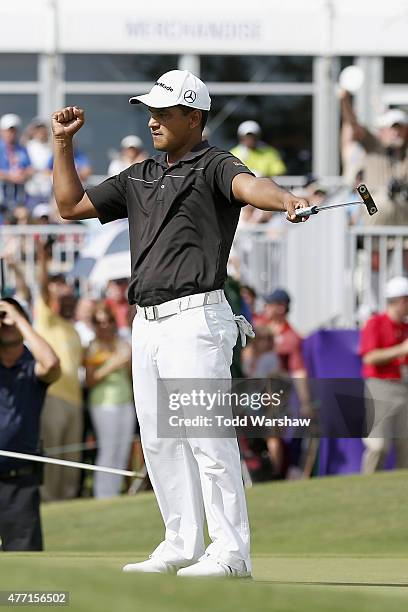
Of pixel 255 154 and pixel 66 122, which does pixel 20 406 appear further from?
pixel 255 154

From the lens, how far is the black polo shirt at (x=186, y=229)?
257 inches

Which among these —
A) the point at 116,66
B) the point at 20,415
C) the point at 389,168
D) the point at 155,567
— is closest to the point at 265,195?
the point at 155,567

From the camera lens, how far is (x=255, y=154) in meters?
17.9

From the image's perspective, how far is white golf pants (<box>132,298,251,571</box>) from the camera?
6.48 meters

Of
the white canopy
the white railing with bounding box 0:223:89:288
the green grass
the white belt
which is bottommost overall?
the green grass

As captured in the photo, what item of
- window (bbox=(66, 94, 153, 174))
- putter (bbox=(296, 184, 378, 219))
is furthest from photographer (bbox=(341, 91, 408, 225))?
putter (bbox=(296, 184, 378, 219))

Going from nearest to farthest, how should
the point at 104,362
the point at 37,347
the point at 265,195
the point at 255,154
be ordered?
the point at 265,195 → the point at 37,347 → the point at 104,362 → the point at 255,154

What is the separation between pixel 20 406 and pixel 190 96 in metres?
2.99

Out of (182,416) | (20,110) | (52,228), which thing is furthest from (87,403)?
(182,416)

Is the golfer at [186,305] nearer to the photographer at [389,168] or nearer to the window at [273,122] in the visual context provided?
the photographer at [389,168]

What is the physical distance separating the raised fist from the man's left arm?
3.16 feet

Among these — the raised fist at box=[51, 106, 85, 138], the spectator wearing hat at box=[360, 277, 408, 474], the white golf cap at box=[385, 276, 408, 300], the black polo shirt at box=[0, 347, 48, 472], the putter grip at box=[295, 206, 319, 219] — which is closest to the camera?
the putter grip at box=[295, 206, 319, 219]

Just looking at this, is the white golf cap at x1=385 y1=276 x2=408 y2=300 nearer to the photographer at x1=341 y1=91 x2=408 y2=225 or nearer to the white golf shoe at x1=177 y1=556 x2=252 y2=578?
the photographer at x1=341 y1=91 x2=408 y2=225

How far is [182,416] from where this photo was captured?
667cm
